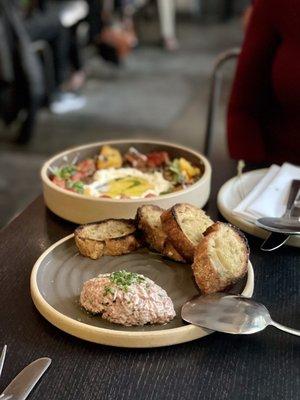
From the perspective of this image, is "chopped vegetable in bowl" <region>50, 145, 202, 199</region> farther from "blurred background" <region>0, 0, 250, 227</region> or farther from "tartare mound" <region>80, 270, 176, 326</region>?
"blurred background" <region>0, 0, 250, 227</region>

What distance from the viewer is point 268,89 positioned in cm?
157

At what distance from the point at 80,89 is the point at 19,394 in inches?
159

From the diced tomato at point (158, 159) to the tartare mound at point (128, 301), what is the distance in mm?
473

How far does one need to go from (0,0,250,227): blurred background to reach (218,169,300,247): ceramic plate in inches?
50.0

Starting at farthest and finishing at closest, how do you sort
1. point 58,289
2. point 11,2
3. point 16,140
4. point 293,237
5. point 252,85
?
point 16,140 < point 11,2 < point 252,85 < point 293,237 < point 58,289

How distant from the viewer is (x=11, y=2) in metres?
3.04

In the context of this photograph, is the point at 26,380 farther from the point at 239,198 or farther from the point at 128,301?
the point at 239,198

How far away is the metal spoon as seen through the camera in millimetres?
688

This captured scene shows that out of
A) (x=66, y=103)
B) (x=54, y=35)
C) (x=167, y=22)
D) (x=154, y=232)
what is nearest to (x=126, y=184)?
(x=154, y=232)

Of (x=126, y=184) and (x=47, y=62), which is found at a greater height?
(x=126, y=184)

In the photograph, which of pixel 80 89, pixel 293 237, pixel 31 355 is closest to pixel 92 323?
pixel 31 355

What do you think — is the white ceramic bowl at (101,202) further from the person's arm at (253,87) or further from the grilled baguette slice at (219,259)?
the person's arm at (253,87)

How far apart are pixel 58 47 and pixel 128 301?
3304mm

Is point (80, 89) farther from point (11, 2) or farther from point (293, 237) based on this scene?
point (293, 237)
